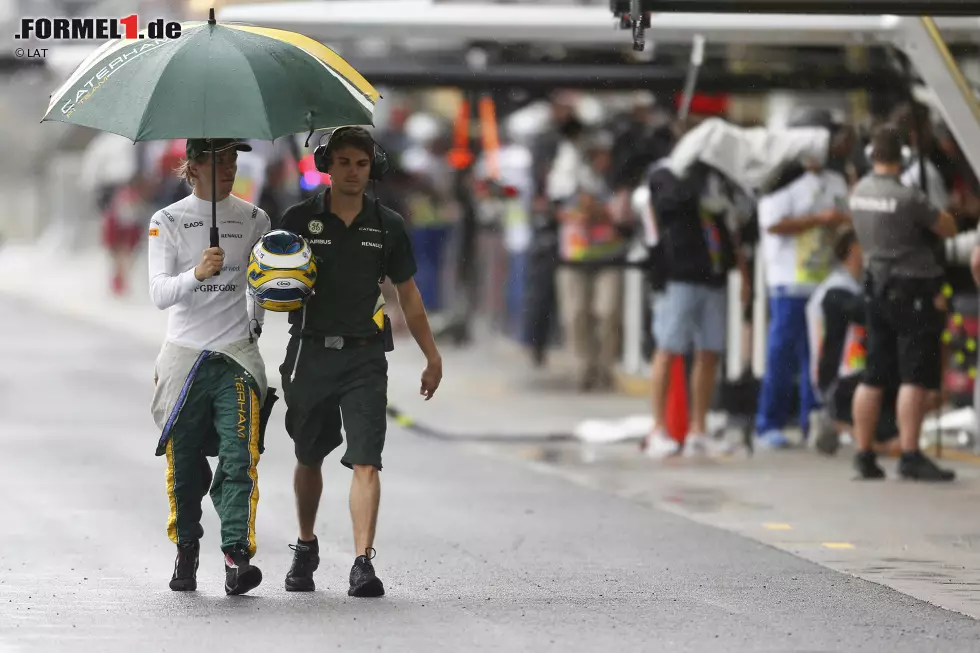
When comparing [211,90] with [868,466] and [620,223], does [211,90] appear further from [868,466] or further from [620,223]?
[620,223]

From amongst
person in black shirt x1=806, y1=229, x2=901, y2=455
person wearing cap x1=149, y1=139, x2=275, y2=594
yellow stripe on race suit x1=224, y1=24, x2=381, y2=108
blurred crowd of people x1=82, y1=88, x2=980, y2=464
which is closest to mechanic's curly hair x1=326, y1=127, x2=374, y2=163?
yellow stripe on race suit x1=224, y1=24, x2=381, y2=108

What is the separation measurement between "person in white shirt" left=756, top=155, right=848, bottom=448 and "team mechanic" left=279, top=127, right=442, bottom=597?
5691mm

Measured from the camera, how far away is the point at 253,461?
7965 mm

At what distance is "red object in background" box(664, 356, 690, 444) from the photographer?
13.1 metres

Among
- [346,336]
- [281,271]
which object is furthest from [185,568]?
[281,271]

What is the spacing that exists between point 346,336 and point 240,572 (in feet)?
3.16

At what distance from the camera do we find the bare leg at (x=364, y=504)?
794 centimetres

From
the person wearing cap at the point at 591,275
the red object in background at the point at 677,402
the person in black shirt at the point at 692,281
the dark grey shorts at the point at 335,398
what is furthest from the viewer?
the person wearing cap at the point at 591,275

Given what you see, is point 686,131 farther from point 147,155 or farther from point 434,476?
point 147,155

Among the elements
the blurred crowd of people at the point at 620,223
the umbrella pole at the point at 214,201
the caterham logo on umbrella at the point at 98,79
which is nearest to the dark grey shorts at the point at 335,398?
the umbrella pole at the point at 214,201

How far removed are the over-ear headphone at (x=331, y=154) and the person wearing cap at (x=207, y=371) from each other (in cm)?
28

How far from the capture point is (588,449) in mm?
13594

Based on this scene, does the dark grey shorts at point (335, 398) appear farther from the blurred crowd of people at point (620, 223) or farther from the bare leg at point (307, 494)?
the blurred crowd of people at point (620, 223)

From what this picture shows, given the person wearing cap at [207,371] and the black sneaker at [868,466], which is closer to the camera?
the person wearing cap at [207,371]
